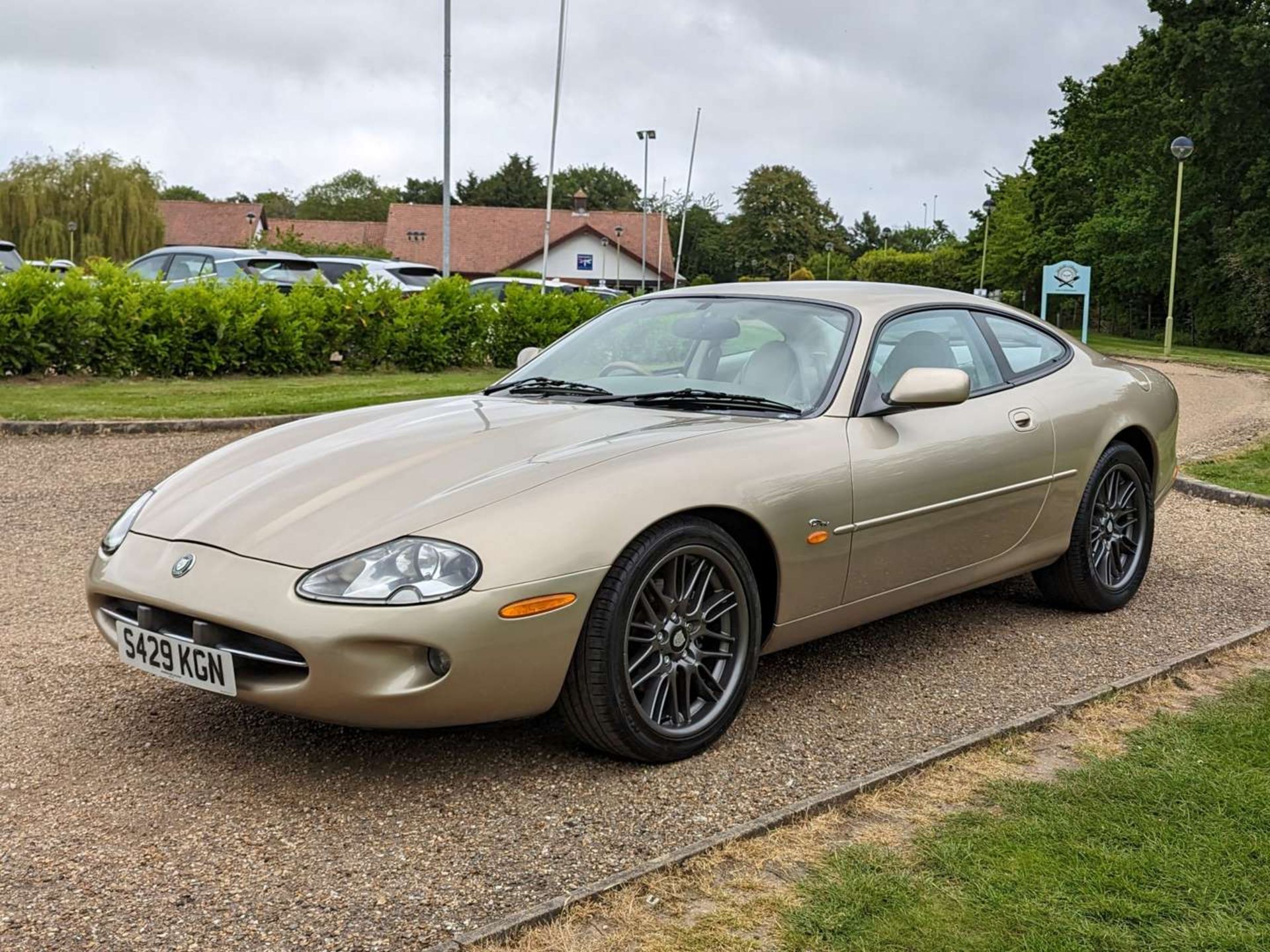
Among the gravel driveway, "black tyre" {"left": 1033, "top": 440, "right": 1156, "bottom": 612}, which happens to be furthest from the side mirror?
"black tyre" {"left": 1033, "top": 440, "right": 1156, "bottom": 612}

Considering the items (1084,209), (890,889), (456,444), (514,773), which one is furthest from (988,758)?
(1084,209)

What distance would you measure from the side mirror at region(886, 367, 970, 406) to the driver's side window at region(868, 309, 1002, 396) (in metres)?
0.17

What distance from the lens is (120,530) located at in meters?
3.80

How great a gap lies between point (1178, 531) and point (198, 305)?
10.6 m

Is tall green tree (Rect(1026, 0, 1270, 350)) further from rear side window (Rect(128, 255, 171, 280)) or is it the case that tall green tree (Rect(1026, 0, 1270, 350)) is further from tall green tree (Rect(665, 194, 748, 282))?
tall green tree (Rect(665, 194, 748, 282))

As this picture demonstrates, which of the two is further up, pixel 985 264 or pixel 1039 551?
pixel 985 264

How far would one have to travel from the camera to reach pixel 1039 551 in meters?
5.02

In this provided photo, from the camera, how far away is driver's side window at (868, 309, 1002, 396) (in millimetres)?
4492

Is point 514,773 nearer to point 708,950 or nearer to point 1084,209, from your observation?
point 708,950

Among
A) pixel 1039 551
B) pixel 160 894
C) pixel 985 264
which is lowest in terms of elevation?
pixel 160 894

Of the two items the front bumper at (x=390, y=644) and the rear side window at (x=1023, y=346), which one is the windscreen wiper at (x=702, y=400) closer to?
the front bumper at (x=390, y=644)

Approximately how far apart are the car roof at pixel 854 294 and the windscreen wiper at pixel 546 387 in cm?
58

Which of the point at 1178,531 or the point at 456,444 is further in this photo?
the point at 1178,531

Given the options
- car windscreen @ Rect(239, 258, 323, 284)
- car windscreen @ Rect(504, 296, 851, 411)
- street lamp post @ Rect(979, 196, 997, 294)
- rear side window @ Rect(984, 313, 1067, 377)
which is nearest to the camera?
car windscreen @ Rect(504, 296, 851, 411)
